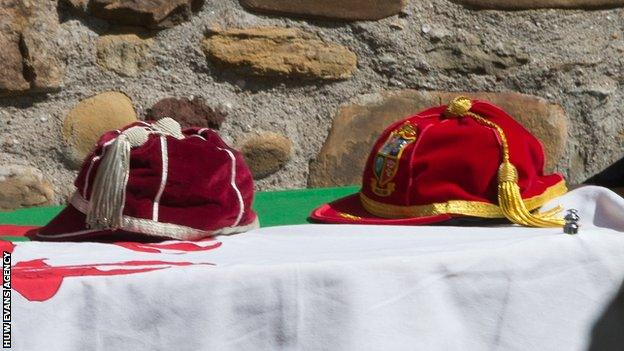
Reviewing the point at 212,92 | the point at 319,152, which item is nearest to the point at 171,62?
the point at 212,92

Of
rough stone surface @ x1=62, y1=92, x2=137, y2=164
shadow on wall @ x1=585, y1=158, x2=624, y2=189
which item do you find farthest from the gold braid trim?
rough stone surface @ x1=62, y1=92, x2=137, y2=164

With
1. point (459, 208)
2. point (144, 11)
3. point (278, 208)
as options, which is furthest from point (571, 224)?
point (144, 11)

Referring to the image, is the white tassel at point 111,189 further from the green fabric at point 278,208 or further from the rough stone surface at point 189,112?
the rough stone surface at point 189,112

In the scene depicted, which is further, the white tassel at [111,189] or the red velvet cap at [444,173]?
the red velvet cap at [444,173]

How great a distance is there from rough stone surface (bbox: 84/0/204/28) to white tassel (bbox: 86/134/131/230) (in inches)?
13.3

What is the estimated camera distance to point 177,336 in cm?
78

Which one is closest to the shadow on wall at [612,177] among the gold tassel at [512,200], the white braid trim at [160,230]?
the gold tassel at [512,200]

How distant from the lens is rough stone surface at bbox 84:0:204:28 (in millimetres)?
1301

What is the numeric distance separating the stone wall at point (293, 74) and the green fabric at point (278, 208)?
6cm

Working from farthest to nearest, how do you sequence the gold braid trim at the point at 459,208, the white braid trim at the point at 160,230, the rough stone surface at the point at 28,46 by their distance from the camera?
the rough stone surface at the point at 28,46, the gold braid trim at the point at 459,208, the white braid trim at the point at 160,230

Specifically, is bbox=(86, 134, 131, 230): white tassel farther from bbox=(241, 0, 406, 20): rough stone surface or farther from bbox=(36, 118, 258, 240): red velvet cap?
bbox=(241, 0, 406, 20): rough stone surface

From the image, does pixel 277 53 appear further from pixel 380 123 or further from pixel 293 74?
pixel 380 123

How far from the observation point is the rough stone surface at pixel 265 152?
54.2 inches

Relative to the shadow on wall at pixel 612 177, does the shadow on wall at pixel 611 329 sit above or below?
below
